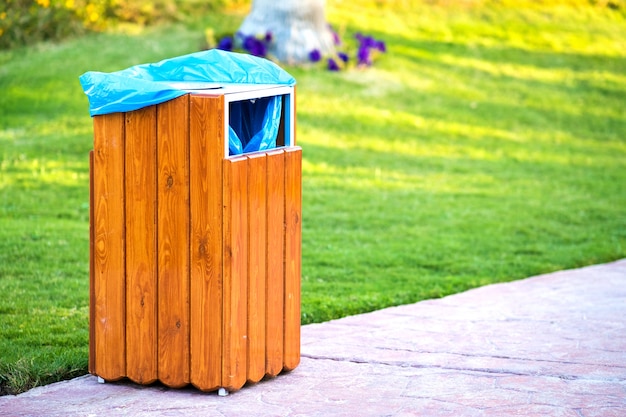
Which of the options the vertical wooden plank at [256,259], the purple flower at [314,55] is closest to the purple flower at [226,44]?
the purple flower at [314,55]

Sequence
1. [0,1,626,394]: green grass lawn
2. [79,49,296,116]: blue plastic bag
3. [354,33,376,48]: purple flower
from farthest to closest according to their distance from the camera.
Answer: [354,33,376,48]: purple flower → [0,1,626,394]: green grass lawn → [79,49,296,116]: blue plastic bag

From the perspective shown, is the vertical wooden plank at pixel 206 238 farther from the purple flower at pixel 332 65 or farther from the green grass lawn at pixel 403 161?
the purple flower at pixel 332 65

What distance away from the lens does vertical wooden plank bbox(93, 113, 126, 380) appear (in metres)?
4.51

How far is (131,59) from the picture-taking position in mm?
14164

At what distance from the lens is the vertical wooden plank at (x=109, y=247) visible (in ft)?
14.8

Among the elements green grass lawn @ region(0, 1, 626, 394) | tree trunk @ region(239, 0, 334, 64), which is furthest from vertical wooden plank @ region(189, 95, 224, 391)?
tree trunk @ region(239, 0, 334, 64)

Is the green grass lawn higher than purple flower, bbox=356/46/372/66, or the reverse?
purple flower, bbox=356/46/372/66

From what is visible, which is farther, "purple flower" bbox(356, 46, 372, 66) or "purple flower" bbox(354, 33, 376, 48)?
"purple flower" bbox(354, 33, 376, 48)

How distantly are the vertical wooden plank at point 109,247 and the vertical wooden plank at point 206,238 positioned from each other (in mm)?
382

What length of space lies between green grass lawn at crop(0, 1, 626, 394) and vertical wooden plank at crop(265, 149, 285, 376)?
1017 millimetres

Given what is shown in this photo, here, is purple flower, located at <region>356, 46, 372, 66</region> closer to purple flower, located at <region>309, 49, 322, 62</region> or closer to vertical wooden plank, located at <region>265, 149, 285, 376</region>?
purple flower, located at <region>309, 49, 322, 62</region>

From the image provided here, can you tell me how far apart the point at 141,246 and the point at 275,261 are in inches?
26.1

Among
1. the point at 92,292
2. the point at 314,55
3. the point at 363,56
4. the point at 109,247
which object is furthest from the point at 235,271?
the point at 363,56

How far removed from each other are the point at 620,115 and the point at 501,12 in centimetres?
508
